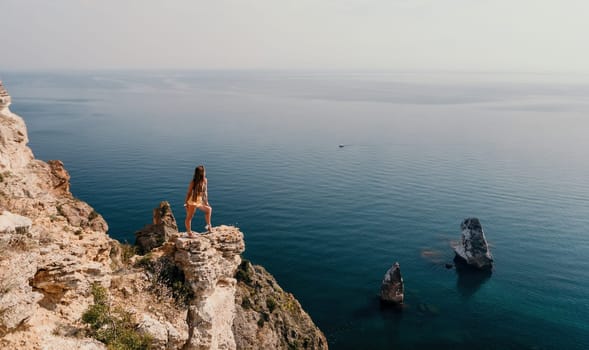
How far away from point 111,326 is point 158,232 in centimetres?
2108

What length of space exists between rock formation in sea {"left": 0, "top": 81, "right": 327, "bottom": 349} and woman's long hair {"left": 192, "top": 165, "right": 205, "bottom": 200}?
252 centimetres

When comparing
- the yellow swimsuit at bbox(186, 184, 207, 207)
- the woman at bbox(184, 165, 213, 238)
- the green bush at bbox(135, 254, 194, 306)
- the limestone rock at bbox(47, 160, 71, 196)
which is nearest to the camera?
the green bush at bbox(135, 254, 194, 306)

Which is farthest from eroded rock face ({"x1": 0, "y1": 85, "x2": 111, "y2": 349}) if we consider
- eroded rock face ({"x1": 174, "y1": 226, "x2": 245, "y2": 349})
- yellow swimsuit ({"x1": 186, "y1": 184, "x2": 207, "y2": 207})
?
yellow swimsuit ({"x1": 186, "y1": 184, "x2": 207, "y2": 207})

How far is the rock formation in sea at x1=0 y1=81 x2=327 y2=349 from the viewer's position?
1478 centimetres

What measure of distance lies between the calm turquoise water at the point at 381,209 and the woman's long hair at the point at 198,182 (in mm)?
33403

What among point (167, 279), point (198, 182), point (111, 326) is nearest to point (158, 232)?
point (167, 279)

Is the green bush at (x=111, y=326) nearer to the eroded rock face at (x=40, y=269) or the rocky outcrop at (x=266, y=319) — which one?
the eroded rock face at (x=40, y=269)

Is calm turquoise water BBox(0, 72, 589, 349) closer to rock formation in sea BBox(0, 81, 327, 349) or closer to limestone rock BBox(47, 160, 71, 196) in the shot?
rock formation in sea BBox(0, 81, 327, 349)

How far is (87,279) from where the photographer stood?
55.9 feet

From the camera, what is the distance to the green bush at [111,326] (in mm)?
16094

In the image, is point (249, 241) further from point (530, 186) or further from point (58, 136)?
point (58, 136)

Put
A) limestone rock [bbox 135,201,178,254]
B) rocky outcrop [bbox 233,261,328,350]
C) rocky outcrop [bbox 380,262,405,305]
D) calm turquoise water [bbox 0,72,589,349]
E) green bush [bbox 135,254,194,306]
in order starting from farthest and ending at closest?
rocky outcrop [bbox 380,262,405,305] < calm turquoise water [bbox 0,72,589,349] < limestone rock [bbox 135,201,178,254] < rocky outcrop [bbox 233,261,328,350] < green bush [bbox 135,254,194,306]

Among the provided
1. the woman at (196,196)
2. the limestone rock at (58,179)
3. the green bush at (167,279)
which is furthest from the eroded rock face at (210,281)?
the limestone rock at (58,179)

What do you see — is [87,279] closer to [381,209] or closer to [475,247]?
[475,247]
